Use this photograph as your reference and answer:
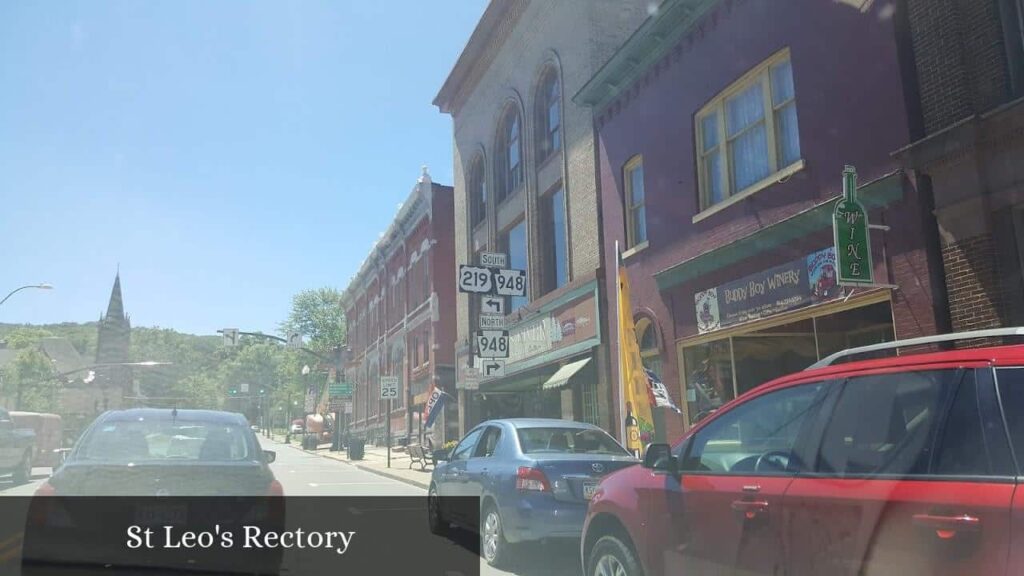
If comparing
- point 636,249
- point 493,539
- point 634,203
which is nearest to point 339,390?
point 634,203

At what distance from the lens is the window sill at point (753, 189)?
11738 mm

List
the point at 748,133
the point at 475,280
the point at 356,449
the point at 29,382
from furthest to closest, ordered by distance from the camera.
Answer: the point at 29,382
the point at 356,449
the point at 475,280
the point at 748,133

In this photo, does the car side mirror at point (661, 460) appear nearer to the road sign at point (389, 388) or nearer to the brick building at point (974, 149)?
the brick building at point (974, 149)

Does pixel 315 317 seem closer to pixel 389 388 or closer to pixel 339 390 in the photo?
pixel 339 390

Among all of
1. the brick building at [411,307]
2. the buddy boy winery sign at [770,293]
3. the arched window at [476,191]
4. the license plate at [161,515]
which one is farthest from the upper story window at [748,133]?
the brick building at [411,307]

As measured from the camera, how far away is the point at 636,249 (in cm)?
1617

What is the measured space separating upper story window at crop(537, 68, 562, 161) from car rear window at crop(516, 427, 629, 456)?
42.9 feet

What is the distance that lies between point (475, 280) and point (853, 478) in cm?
1578

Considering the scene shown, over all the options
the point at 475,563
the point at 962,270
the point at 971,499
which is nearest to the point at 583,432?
the point at 475,563

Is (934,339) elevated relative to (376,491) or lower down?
elevated

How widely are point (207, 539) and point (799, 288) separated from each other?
8.89 metres

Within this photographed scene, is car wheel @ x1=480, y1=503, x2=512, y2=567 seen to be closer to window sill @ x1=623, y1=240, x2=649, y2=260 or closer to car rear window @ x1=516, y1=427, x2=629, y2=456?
car rear window @ x1=516, y1=427, x2=629, y2=456

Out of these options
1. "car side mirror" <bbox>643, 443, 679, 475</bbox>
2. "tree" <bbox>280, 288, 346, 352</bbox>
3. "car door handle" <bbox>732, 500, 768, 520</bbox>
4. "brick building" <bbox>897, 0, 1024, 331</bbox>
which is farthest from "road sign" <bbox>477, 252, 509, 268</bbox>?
"tree" <bbox>280, 288, 346, 352</bbox>

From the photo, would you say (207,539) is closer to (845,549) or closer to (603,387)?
(845,549)
